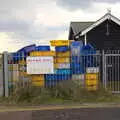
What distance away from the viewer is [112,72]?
22.8 metres

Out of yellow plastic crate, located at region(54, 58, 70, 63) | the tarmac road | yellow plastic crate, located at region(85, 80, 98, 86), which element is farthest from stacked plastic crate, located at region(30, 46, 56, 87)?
the tarmac road

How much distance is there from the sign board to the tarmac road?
3399 millimetres

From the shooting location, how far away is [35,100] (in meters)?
18.0

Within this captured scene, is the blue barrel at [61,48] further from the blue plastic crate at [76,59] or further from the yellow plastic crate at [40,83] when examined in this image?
the yellow plastic crate at [40,83]

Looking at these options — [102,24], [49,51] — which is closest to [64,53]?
[49,51]

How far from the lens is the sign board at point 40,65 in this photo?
1919 cm

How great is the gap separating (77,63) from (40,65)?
1.58 meters

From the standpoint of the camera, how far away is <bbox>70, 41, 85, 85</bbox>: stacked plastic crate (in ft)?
63.6

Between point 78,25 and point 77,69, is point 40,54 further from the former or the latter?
point 78,25

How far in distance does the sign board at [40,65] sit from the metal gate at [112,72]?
251cm

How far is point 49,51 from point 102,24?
35.0 feet

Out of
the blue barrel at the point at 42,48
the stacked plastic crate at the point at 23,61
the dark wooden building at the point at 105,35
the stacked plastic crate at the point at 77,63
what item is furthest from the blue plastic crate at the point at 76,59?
the dark wooden building at the point at 105,35

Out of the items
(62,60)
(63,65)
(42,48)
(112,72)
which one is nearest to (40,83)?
(63,65)

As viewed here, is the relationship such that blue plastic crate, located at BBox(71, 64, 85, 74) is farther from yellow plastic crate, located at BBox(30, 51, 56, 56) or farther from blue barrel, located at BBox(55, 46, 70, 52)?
yellow plastic crate, located at BBox(30, 51, 56, 56)
